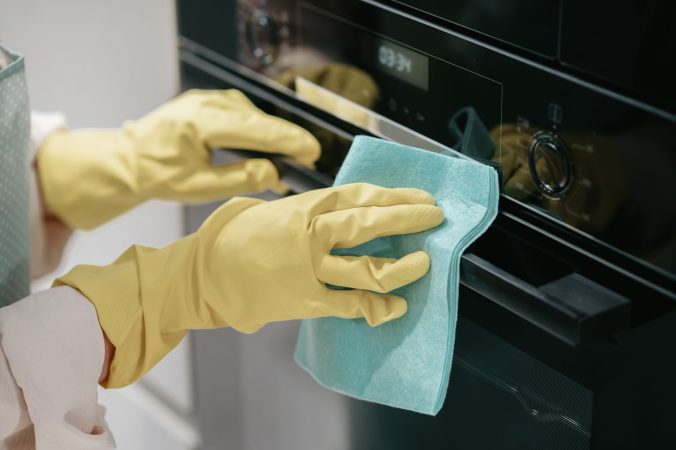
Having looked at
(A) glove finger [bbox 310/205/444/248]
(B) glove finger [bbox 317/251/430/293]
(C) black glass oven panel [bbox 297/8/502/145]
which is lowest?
(B) glove finger [bbox 317/251/430/293]

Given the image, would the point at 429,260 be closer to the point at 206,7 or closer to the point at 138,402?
the point at 206,7

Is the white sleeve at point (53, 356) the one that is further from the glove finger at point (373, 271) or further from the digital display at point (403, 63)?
the digital display at point (403, 63)

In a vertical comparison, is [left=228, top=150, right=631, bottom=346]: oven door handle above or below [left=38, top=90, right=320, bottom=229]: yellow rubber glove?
above

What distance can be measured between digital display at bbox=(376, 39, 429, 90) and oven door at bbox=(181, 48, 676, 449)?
51 millimetres

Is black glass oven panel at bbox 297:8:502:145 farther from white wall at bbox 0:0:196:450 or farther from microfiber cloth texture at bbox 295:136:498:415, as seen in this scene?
white wall at bbox 0:0:196:450

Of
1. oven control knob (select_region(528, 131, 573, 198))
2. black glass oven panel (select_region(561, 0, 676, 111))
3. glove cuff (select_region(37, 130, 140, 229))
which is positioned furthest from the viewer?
glove cuff (select_region(37, 130, 140, 229))

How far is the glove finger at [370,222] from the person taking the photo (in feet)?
2.42

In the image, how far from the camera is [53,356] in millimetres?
775

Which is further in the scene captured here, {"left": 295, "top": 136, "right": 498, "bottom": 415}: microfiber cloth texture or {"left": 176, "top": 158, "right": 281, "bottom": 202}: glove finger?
{"left": 176, "top": 158, "right": 281, "bottom": 202}: glove finger

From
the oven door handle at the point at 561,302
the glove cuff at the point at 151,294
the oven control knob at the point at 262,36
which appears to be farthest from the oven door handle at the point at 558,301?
the oven control knob at the point at 262,36

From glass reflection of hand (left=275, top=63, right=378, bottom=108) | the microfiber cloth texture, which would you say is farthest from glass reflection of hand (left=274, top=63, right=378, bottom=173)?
the microfiber cloth texture

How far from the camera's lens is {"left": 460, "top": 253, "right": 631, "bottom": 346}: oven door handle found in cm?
65

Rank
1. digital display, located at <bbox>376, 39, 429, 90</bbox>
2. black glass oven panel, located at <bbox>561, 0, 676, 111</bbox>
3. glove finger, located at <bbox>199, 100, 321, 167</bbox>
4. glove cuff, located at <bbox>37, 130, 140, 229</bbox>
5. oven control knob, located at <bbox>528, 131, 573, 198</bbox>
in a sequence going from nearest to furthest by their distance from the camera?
black glass oven panel, located at <bbox>561, 0, 676, 111</bbox> < oven control knob, located at <bbox>528, 131, 573, 198</bbox> < digital display, located at <bbox>376, 39, 429, 90</bbox> < glove finger, located at <bbox>199, 100, 321, 167</bbox> < glove cuff, located at <bbox>37, 130, 140, 229</bbox>

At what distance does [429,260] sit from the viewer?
742 millimetres
